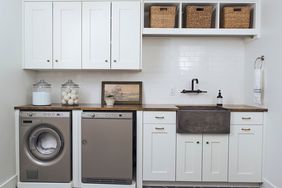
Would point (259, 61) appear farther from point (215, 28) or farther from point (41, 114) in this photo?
point (41, 114)

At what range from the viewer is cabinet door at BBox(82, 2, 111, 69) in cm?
297

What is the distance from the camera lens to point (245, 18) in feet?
9.77

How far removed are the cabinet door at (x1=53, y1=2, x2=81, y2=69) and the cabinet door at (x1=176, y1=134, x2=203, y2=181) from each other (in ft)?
5.53

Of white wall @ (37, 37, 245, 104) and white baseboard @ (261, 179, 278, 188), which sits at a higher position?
Result: white wall @ (37, 37, 245, 104)

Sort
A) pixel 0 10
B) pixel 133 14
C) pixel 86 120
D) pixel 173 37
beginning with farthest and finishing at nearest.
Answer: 1. pixel 173 37
2. pixel 133 14
3. pixel 86 120
4. pixel 0 10

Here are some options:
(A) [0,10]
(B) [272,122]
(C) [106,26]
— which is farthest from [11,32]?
(B) [272,122]

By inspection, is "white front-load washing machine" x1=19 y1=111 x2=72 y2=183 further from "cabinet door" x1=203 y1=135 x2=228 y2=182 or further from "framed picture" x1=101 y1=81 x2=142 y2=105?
"cabinet door" x1=203 y1=135 x2=228 y2=182

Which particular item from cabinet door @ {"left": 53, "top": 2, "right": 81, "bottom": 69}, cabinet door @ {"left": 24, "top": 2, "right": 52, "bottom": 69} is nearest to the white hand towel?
cabinet door @ {"left": 53, "top": 2, "right": 81, "bottom": 69}

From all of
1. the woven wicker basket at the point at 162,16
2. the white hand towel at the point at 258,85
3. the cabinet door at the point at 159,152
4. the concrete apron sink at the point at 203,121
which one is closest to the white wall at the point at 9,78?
the cabinet door at the point at 159,152

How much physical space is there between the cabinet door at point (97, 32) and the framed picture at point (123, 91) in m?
0.47

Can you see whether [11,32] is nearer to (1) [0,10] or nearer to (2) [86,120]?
(1) [0,10]

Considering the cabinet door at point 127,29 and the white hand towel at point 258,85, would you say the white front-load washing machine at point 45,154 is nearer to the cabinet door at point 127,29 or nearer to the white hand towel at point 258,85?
the cabinet door at point 127,29

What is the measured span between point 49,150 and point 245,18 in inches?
118

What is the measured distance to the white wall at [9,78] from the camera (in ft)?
8.43
